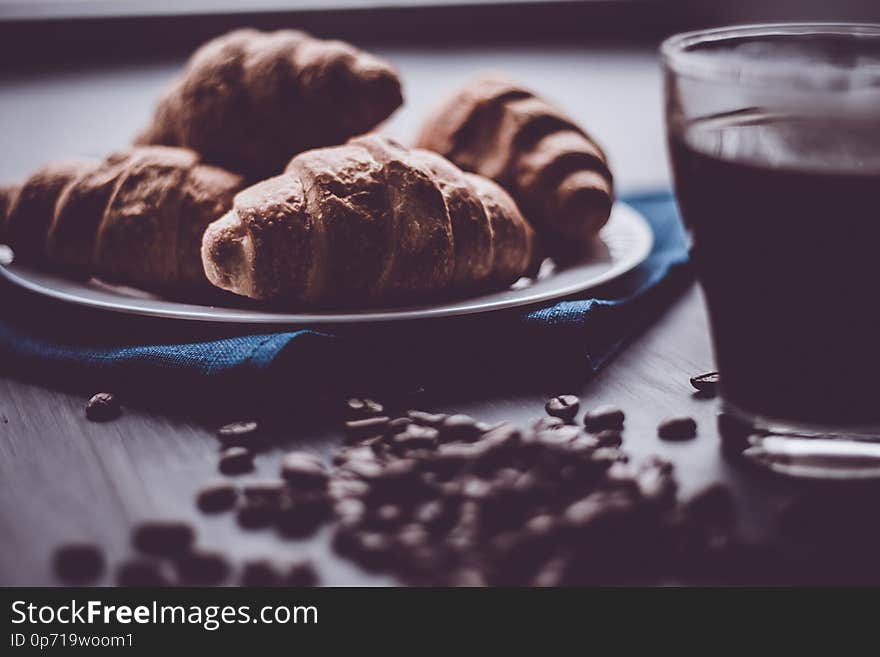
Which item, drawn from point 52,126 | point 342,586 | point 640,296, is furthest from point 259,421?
point 52,126

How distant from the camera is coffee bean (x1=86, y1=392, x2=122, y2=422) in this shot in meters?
1.20

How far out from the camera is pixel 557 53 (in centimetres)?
332

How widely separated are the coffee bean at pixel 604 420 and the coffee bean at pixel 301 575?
364 millimetres

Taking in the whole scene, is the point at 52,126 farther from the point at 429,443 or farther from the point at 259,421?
the point at 429,443

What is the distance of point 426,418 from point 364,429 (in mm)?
65

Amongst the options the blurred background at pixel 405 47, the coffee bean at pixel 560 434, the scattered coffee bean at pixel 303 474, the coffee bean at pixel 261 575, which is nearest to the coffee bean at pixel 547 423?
the coffee bean at pixel 560 434

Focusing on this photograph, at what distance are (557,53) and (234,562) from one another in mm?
2629

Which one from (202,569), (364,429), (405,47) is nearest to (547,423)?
(364,429)

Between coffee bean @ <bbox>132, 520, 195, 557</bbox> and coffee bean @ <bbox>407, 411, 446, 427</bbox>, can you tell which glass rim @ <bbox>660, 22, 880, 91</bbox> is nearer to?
coffee bean @ <bbox>407, 411, 446, 427</bbox>

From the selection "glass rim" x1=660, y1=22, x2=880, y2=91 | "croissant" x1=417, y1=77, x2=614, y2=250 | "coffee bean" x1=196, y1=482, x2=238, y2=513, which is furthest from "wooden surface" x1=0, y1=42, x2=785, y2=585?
"glass rim" x1=660, y1=22, x2=880, y2=91

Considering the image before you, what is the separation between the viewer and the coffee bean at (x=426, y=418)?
116 cm

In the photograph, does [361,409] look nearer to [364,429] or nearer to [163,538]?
[364,429]

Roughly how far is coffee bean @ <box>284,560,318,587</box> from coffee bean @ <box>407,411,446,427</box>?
274 mm

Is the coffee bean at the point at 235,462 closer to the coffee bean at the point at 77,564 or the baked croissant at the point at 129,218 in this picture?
the coffee bean at the point at 77,564
